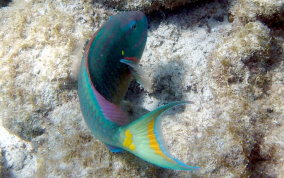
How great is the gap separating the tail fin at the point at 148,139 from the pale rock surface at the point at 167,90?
706mm

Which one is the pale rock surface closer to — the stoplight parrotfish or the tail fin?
the stoplight parrotfish

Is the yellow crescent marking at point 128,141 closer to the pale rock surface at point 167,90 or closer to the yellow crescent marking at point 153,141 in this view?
the yellow crescent marking at point 153,141

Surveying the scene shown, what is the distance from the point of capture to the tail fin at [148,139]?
1.20 meters

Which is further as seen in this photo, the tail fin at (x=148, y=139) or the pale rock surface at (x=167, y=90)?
the pale rock surface at (x=167, y=90)

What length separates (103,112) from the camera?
4.74 ft

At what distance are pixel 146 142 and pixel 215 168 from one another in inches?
39.4

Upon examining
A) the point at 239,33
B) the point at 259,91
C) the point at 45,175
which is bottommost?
the point at 45,175

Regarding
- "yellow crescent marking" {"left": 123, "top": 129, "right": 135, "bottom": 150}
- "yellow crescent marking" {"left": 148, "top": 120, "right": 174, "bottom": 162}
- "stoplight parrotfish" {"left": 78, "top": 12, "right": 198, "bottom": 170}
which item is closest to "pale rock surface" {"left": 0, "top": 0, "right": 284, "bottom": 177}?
"stoplight parrotfish" {"left": 78, "top": 12, "right": 198, "bottom": 170}

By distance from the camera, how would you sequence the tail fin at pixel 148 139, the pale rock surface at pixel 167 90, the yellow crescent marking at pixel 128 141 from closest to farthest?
the tail fin at pixel 148 139
the yellow crescent marking at pixel 128 141
the pale rock surface at pixel 167 90

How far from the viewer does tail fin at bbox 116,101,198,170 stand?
1.20 meters

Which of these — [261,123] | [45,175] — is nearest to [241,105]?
A: [261,123]

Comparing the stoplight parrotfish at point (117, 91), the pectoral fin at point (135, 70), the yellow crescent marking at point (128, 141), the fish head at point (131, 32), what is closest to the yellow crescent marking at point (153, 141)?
the stoplight parrotfish at point (117, 91)

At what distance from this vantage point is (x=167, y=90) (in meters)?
2.52

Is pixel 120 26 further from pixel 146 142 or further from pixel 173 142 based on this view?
pixel 173 142
